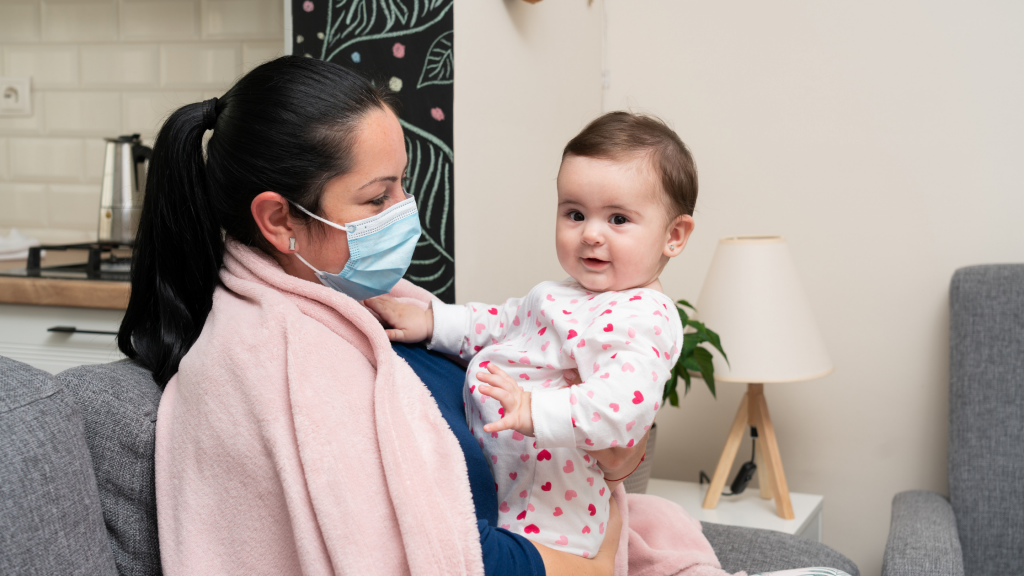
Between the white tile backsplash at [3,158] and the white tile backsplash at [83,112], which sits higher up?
the white tile backsplash at [83,112]

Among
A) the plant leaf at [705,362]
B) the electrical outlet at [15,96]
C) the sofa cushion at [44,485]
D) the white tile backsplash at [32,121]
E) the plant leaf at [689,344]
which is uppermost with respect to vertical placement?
the electrical outlet at [15,96]

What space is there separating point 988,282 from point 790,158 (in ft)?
2.01

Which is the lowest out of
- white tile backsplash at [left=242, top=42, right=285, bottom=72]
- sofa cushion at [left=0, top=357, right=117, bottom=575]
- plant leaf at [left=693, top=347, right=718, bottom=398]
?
plant leaf at [left=693, top=347, right=718, bottom=398]

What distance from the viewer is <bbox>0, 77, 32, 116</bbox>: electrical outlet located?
2443mm

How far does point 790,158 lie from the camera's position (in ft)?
7.03

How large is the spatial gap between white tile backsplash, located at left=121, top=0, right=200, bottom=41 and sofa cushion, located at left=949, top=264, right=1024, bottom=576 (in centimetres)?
238

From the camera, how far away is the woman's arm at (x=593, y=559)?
0.96 meters

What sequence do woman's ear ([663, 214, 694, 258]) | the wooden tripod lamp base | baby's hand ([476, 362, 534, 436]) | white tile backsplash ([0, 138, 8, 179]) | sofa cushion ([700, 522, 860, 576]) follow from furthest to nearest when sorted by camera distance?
white tile backsplash ([0, 138, 8, 179]), the wooden tripod lamp base, sofa cushion ([700, 522, 860, 576]), woman's ear ([663, 214, 694, 258]), baby's hand ([476, 362, 534, 436])

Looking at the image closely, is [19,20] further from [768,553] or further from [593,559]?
[768,553]

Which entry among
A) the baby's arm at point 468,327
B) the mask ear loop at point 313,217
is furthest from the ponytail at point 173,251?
the baby's arm at point 468,327

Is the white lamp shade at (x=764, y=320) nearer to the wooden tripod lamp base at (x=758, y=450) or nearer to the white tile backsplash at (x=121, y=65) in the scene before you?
the wooden tripod lamp base at (x=758, y=450)

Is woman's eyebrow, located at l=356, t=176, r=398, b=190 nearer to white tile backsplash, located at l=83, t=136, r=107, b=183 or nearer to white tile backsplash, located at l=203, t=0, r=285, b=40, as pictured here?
white tile backsplash, located at l=203, t=0, r=285, b=40

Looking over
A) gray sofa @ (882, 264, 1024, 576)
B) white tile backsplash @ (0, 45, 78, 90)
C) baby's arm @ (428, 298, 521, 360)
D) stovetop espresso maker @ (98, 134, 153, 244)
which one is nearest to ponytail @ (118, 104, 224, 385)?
baby's arm @ (428, 298, 521, 360)

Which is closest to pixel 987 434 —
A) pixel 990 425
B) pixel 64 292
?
pixel 990 425
